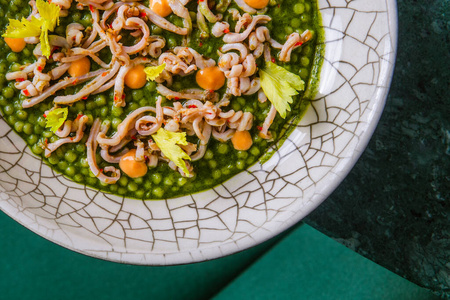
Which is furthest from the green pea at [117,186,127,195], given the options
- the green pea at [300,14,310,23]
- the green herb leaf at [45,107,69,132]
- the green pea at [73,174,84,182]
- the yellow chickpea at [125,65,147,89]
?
the green pea at [300,14,310,23]

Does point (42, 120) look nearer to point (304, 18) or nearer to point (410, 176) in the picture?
point (304, 18)

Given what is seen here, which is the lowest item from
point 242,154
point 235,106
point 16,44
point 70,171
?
point 70,171

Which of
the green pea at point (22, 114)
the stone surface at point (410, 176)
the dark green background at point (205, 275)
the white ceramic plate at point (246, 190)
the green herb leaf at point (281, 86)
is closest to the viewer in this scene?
the white ceramic plate at point (246, 190)

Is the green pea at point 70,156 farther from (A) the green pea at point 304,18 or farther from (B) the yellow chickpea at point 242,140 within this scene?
(A) the green pea at point 304,18

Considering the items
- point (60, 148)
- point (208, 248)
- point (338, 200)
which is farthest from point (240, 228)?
point (60, 148)

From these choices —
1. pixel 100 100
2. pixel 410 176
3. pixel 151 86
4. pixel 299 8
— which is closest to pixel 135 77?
pixel 151 86

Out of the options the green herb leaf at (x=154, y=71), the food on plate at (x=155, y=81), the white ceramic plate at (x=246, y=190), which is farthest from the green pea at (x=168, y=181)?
the green herb leaf at (x=154, y=71)

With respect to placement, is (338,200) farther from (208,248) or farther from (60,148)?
(60,148)
